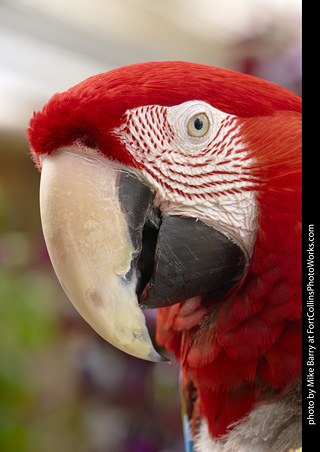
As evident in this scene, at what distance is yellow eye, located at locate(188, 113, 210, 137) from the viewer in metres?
0.46

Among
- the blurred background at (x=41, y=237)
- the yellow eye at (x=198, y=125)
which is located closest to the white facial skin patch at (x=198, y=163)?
the yellow eye at (x=198, y=125)

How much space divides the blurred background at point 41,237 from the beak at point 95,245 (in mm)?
437

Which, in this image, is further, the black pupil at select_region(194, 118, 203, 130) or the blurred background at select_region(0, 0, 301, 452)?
the blurred background at select_region(0, 0, 301, 452)

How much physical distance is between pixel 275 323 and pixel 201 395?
184 mm

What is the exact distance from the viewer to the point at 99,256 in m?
0.42

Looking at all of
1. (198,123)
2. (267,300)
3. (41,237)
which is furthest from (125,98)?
(41,237)

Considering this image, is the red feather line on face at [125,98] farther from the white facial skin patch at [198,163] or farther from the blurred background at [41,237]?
the blurred background at [41,237]

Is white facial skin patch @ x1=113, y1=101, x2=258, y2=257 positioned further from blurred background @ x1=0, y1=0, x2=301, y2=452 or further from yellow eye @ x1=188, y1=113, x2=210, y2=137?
blurred background @ x1=0, y1=0, x2=301, y2=452

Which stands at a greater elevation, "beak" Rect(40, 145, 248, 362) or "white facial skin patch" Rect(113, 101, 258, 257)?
"white facial skin patch" Rect(113, 101, 258, 257)

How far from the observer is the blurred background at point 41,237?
32.2 inches

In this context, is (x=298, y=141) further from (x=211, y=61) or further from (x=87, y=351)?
(x=87, y=351)

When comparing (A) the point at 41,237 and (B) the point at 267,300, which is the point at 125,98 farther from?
(A) the point at 41,237

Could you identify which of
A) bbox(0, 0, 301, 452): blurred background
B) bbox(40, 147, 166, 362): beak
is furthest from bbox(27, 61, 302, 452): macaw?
bbox(0, 0, 301, 452): blurred background

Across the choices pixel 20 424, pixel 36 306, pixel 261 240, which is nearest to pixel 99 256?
pixel 261 240
